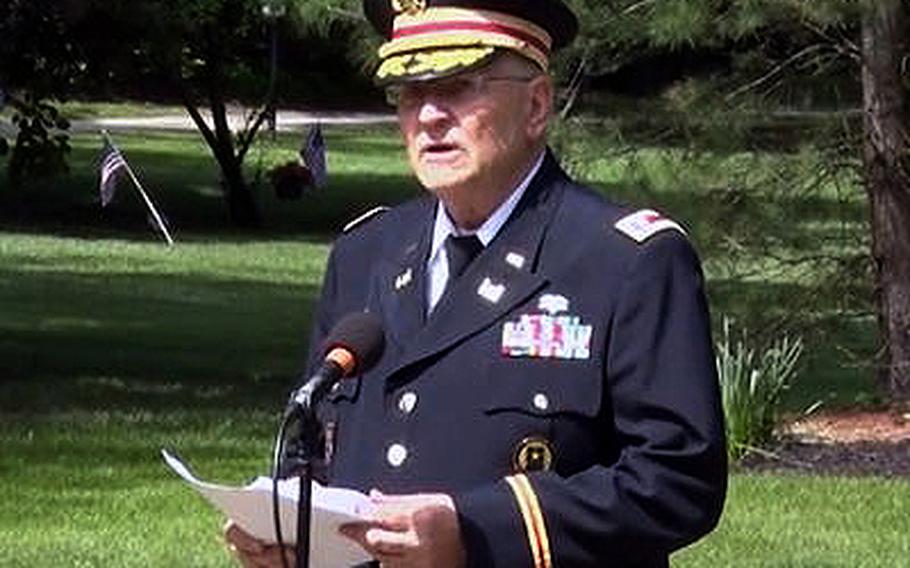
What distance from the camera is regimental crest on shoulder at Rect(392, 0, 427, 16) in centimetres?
378

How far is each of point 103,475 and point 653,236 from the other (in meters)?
8.22

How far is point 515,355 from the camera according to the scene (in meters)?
3.64

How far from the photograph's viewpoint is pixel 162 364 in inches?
725

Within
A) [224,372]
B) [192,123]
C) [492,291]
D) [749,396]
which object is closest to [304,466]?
[492,291]

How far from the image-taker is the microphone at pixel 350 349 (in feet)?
11.6

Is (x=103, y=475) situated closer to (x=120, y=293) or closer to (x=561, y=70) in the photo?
(x=561, y=70)

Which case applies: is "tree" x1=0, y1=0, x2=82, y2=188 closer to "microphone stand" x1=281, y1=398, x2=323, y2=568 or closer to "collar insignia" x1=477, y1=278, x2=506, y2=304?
"collar insignia" x1=477, y1=278, x2=506, y2=304

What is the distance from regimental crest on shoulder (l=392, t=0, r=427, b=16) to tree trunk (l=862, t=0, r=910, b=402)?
33.2 feet

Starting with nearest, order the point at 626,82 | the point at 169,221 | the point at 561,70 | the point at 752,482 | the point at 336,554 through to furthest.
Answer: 1. the point at 336,554
2. the point at 752,482
3. the point at 561,70
4. the point at 626,82
5. the point at 169,221

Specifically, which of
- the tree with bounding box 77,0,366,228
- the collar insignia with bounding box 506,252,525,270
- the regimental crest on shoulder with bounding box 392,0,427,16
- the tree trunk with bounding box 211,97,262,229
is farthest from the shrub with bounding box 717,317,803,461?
the tree trunk with bounding box 211,97,262,229

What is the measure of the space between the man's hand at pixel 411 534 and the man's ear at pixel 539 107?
545 millimetres

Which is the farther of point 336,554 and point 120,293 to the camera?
point 120,293

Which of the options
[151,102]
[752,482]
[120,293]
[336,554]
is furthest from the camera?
[151,102]

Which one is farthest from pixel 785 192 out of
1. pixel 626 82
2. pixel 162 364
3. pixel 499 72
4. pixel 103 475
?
pixel 499 72
